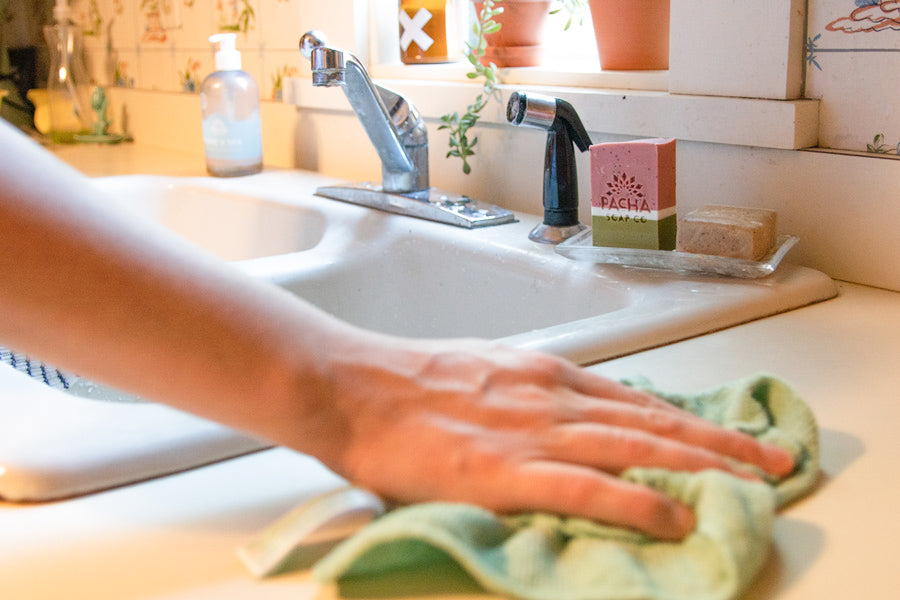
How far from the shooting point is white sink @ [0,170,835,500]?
19.8 inches

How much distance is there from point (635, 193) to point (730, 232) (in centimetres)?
9

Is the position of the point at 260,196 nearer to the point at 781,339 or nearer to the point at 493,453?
the point at 781,339

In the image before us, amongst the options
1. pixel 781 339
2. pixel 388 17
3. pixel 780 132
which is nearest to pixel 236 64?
pixel 388 17

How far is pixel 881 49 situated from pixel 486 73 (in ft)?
1.47

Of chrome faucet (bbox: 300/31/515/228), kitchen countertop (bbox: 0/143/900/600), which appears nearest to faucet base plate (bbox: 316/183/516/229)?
chrome faucet (bbox: 300/31/515/228)

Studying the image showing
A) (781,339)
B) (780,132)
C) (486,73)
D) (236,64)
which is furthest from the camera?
(236,64)

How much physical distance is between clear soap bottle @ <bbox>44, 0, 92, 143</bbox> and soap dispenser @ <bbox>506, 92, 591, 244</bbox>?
1407 mm

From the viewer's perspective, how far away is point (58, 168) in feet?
1.51

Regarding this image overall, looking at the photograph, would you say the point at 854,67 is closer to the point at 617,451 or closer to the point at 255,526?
the point at 617,451

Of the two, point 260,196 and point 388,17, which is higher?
point 388,17

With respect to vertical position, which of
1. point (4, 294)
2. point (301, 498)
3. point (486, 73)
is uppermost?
point (486, 73)

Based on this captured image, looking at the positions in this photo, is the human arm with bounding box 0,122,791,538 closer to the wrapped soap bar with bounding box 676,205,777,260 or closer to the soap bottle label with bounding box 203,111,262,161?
the wrapped soap bar with bounding box 676,205,777,260

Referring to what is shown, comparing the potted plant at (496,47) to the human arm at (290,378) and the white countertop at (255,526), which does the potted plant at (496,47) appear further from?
the human arm at (290,378)

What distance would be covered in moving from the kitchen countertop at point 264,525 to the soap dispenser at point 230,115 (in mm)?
988
